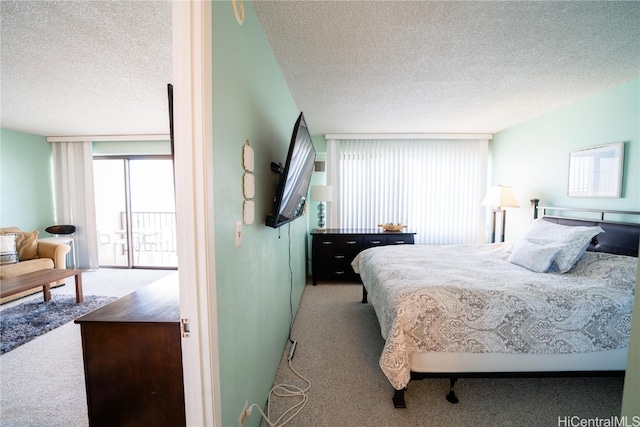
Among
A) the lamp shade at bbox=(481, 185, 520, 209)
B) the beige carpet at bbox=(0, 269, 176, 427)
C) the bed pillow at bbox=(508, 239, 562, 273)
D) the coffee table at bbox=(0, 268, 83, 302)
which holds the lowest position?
the beige carpet at bbox=(0, 269, 176, 427)

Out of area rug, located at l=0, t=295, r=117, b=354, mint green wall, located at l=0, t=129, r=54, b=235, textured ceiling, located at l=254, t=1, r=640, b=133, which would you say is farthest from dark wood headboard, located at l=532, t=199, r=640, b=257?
mint green wall, located at l=0, t=129, r=54, b=235

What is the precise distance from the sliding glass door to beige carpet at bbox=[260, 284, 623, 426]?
13.2 ft

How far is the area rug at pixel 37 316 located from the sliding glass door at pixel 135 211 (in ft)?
5.21

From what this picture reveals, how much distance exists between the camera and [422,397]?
5.44 feet

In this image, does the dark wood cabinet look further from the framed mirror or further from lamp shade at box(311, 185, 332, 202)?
the framed mirror

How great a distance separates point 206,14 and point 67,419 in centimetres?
238

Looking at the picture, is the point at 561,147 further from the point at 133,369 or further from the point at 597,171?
the point at 133,369

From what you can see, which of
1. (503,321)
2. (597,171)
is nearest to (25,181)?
(503,321)

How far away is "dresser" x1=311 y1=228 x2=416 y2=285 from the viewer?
3684mm

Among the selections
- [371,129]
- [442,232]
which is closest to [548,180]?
[442,232]

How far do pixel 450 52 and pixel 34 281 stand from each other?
4.63 m

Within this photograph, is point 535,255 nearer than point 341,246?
Yes

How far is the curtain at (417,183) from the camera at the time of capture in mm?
4059

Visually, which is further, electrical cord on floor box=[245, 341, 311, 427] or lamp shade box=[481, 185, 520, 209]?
lamp shade box=[481, 185, 520, 209]
